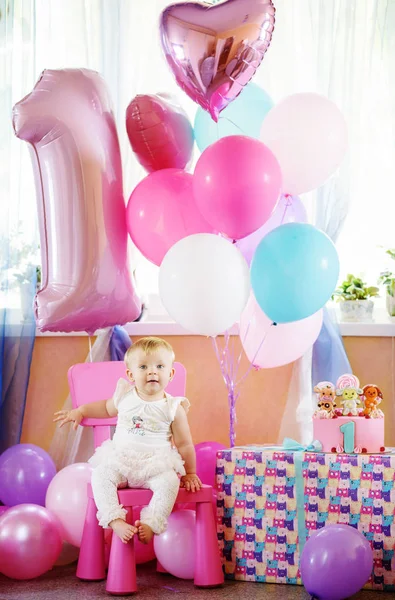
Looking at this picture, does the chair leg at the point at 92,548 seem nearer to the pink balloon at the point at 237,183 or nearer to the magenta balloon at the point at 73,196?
the magenta balloon at the point at 73,196

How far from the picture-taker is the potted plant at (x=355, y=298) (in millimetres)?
3209

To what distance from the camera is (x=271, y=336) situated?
2.61 m

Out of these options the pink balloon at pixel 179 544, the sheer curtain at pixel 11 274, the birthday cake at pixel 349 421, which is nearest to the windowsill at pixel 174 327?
the sheer curtain at pixel 11 274

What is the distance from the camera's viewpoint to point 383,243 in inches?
131

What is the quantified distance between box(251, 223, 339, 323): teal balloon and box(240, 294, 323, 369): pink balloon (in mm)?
176

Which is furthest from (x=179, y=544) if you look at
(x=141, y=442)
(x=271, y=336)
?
(x=271, y=336)

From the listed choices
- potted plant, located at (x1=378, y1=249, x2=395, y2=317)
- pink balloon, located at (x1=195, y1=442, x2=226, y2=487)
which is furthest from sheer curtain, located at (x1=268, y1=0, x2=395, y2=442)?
pink balloon, located at (x1=195, y1=442, x2=226, y2=487)

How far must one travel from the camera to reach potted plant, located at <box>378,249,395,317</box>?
3207 millimetres

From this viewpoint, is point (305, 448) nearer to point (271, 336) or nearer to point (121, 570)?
point (271, 336)

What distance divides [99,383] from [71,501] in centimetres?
40

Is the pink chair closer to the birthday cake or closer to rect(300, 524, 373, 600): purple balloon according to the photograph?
rect(300, 524, 373, 600): purple balloon

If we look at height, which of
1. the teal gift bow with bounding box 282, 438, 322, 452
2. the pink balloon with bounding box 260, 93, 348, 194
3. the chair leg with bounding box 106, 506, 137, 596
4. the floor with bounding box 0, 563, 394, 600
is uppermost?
the pink balloon with bounding box 260, 93, 348, 194

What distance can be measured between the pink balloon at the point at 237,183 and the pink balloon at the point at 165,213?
14cm

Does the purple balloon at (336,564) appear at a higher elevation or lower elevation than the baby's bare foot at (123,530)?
lower
